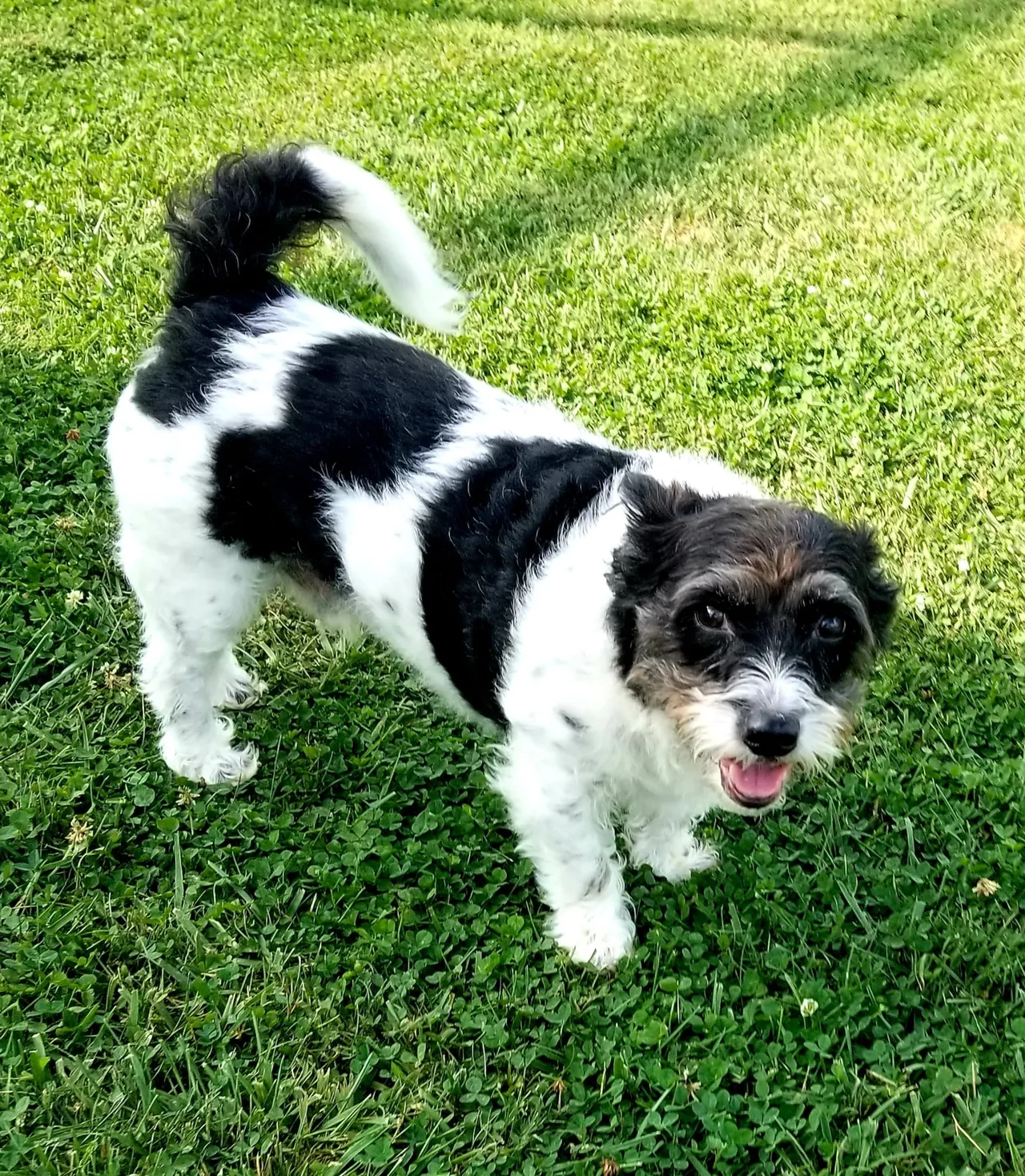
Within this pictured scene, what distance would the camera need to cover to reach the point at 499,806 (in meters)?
3.36

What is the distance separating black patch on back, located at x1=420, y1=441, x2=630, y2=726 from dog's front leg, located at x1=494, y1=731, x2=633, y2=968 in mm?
246

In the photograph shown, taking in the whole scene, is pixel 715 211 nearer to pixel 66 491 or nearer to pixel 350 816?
pixel 66 491

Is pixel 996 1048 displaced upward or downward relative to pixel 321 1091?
upward

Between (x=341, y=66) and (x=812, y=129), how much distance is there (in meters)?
3.72

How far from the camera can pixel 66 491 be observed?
169 inches

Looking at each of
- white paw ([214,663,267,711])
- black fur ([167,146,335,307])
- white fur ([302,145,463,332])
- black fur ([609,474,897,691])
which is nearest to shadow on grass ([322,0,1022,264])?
white fur ([302,145,463,332])

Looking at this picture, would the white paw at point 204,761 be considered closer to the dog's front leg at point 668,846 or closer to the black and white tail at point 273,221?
the dog's front leg at point 668,846

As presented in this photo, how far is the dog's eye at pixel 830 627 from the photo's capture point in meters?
2.26

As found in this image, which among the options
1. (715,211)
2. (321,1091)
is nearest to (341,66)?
(715,211)

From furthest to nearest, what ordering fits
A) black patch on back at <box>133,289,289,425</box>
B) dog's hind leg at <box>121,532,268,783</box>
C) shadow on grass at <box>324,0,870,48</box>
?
shadow on grass at <box>324,0,870,48</box> → dog's hind leg at <box>121,532,268,783</box> → black patch on back at <box>133,289,289,425</box>

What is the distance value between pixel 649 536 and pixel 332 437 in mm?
985

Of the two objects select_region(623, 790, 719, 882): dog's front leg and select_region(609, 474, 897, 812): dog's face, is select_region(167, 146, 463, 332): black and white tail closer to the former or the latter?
select_region(609, 474, 897, 812): dog's face

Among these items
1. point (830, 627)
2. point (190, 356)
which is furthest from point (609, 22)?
point (830, 627)

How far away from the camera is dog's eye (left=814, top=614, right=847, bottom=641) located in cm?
226
